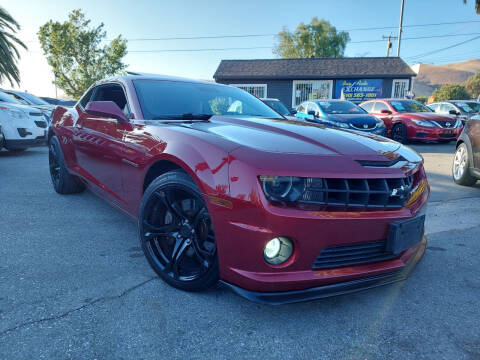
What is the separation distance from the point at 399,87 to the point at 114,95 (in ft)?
75.2

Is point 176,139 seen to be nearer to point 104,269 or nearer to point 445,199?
point 104,269

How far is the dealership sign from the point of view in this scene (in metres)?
22.2

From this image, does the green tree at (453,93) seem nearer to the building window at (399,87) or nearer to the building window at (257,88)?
the building window at (399,87)

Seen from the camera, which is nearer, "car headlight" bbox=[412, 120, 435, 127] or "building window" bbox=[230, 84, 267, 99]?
"car headlight" bbox=[412, 120, 435, 127]

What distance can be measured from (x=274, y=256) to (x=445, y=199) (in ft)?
12.3

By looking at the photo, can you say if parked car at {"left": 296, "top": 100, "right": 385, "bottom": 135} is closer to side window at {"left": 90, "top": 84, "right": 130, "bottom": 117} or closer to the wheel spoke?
side window at {"left": 90, "top": 84, "right": 130, "bottom": 117}

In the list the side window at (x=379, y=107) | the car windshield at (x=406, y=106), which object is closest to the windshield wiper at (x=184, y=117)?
the car windshield at (x=406, y=106)

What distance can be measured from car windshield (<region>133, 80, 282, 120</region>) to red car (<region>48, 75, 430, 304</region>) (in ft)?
0.60

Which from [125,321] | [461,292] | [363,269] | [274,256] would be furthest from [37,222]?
[461,292]

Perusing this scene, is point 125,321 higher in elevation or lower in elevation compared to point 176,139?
lower

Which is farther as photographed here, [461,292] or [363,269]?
[461,292]

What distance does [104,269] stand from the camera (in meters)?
2.37

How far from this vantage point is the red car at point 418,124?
966 cm

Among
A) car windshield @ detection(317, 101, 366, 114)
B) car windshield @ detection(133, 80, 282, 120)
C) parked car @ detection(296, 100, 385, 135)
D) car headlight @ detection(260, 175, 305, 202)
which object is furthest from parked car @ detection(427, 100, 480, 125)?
car headlight @ detection(260, 175, 305, 202)
